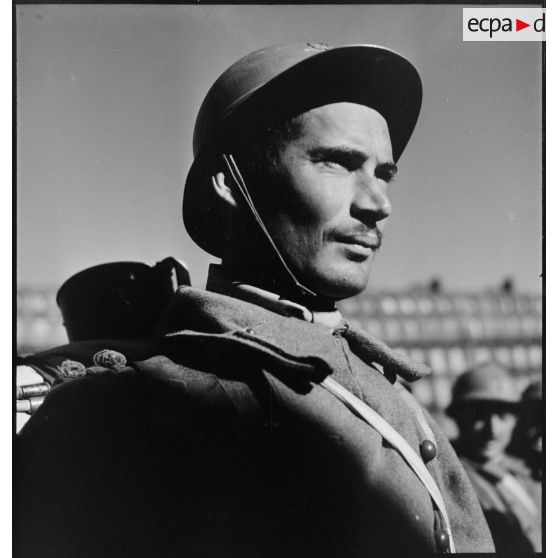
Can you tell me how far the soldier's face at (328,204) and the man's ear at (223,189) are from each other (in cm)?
14

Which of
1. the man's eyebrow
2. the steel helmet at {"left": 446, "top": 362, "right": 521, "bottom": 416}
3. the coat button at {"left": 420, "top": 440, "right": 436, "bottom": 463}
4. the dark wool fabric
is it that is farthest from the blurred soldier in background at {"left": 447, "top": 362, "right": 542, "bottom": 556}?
the man's eyebrow

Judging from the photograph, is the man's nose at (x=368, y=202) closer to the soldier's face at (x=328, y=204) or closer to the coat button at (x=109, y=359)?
the soldier's face at (x=328, y=204)

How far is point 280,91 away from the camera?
10.0 feet

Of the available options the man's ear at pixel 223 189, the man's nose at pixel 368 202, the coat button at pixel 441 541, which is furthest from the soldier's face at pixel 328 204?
the coat button at pixel 441 541

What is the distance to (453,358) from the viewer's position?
385cm

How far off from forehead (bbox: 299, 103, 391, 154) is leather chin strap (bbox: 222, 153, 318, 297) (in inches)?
9.2

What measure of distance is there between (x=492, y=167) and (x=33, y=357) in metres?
1.74

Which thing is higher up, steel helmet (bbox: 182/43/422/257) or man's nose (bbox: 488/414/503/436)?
steel helmet (bbox: 182/43/422/257)

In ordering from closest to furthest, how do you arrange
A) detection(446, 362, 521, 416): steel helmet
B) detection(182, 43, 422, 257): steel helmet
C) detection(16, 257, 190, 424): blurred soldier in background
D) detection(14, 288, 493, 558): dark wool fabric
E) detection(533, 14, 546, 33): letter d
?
detection(14, 288, 493, 558): dark wool fabric → detection(182, 43, 422, 257): steel helmet → detection(16, 257, 190, 424): blurred soldier in background → detection(533, 14, 546, 33): letter d → detection(446, 362, 521, 416): steel helmet

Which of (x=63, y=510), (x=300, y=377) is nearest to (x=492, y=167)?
(x=300, y=377)

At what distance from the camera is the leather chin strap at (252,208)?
9.80 ft

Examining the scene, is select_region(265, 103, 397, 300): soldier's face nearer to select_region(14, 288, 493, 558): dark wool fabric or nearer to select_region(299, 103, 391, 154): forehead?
select_region(299, 103, 391, 154): forehead

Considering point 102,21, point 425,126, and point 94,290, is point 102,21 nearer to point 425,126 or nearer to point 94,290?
point 94,290

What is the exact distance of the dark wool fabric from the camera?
9.15ft
